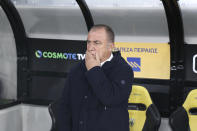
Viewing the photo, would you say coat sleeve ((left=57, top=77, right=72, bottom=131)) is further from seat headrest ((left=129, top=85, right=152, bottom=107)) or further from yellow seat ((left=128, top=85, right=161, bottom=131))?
seat headrest ((left=129, top=85, right=152, bottom=107))

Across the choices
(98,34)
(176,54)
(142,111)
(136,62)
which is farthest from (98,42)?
(136,62)

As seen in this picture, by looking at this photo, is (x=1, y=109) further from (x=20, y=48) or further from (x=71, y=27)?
(x=71, y=27)

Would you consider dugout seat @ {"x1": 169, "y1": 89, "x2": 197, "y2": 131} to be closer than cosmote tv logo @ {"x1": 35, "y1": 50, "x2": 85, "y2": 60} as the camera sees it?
Yes

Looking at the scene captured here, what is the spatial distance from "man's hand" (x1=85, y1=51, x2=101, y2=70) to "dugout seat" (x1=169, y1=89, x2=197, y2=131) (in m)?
1.59

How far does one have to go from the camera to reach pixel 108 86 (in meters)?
2.14

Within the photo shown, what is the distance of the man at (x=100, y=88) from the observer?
216 centimetres

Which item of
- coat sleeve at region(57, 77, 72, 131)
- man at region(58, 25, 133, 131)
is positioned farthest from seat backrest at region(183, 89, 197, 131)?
coat sleeve at region(57, 77, 72, 131)

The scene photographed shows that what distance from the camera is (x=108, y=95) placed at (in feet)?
6.99

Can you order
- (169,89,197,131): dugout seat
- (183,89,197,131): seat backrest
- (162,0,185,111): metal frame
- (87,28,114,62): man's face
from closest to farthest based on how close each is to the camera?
(87,28,114,62): man's face < (169,89,197,131): dugout seat < (183,89,197,131): seat backrest < (162,0,185,111): metal frame

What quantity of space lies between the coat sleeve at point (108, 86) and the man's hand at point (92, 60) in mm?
34

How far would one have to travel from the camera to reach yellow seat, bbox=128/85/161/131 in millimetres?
3564

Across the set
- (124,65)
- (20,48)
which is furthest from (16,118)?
(124,65)

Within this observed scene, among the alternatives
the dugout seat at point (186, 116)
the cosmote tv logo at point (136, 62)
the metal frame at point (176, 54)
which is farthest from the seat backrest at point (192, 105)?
the cosmote tv logo at point (136, 62)

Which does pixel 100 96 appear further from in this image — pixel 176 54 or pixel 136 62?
pixel 136 62
